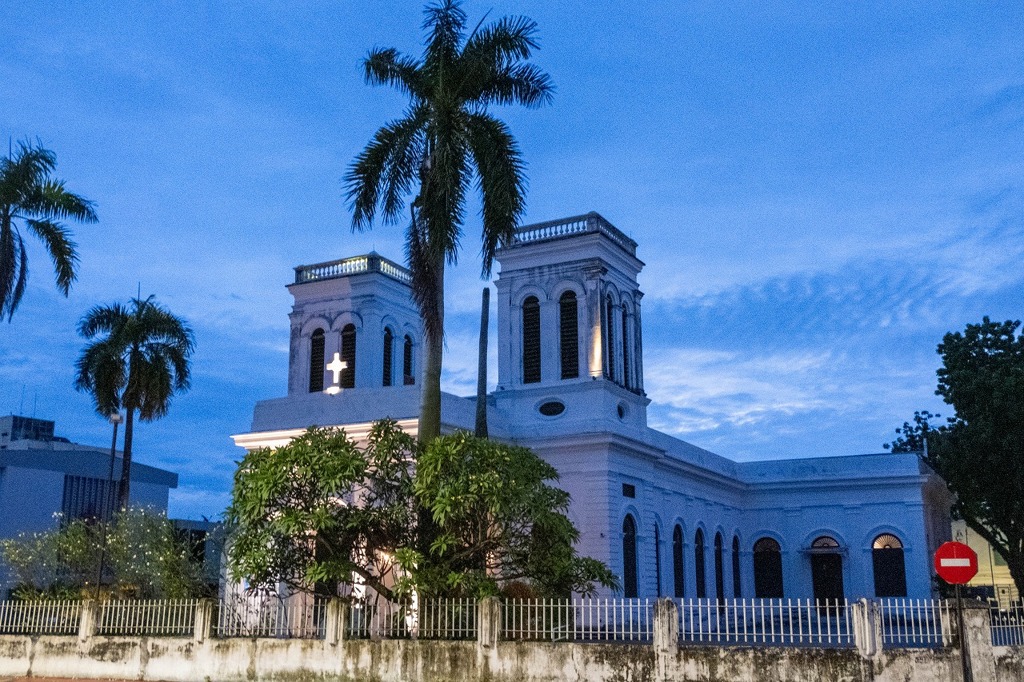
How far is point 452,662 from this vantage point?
16766mm

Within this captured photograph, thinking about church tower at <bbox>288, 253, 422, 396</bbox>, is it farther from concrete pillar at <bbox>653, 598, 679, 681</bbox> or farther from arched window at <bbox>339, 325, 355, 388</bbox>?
concrete pillar at <bbox>653, 598, 679, 681</bbox>

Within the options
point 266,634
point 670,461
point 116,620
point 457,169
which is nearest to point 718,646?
point 266,634

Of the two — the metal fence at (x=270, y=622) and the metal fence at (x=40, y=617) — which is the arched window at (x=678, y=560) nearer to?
the metal fence at (x=270, y=622)

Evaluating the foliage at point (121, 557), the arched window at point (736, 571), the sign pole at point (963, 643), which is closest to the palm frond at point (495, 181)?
the sign pole at point (963, 643)

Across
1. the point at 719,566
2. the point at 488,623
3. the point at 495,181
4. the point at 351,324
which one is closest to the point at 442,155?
the point at 495,181

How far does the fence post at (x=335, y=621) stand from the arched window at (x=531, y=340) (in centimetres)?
1486

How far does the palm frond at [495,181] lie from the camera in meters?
19.6

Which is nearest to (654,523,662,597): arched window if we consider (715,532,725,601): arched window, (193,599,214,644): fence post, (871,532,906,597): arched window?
(715,532,725,601): arched window

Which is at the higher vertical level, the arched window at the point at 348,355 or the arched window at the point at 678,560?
the arched window at the point at 348,355

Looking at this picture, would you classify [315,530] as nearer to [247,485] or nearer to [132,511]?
[247,485]

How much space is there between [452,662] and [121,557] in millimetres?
14474

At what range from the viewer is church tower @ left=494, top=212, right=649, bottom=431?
1224 inches

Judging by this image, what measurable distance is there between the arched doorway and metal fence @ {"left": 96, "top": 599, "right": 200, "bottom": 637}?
2729 centimetres

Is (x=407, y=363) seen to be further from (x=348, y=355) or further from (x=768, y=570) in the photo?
(x=768, y=570)
